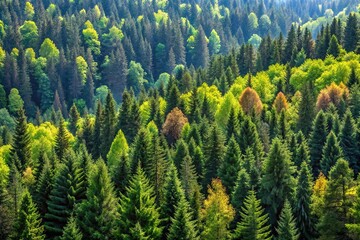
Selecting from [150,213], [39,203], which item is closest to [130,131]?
[39,203]

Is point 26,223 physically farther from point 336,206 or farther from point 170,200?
point 336,206

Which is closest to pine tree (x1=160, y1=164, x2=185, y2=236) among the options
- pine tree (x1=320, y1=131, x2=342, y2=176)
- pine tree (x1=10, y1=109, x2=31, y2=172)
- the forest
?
the forest

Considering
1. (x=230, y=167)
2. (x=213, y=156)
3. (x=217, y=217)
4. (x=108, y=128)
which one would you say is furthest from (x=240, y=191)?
(x=108, y=128)

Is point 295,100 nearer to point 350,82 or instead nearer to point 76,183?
point 350,82

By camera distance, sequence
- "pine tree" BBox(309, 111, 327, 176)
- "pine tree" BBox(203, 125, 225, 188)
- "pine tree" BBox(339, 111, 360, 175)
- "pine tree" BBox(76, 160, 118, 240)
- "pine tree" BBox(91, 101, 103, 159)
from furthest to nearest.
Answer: "pine tree" BBox(91, 101, 103, 159)
"pine tree" BBox(309, 111, 327, 176)
"pine tree" BBox(203, 125, 225, 188)
"pine tree" BBox(339, 111, 360, 175)
"pine tree" BBox(76, 160, 118, 240)

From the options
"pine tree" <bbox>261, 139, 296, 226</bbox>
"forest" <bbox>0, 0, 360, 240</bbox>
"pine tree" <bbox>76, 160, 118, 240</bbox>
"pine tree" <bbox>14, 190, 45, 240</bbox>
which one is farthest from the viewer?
"pine tree" <bbox>261, 139, 296, 226</bbox>

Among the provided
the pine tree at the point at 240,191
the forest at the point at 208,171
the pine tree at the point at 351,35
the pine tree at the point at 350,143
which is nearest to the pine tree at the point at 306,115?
the forest at the point at 208,171

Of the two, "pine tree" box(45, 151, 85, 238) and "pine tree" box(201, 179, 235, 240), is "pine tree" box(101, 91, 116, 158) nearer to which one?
"pine tree" box(45, 151, 85, 238)
